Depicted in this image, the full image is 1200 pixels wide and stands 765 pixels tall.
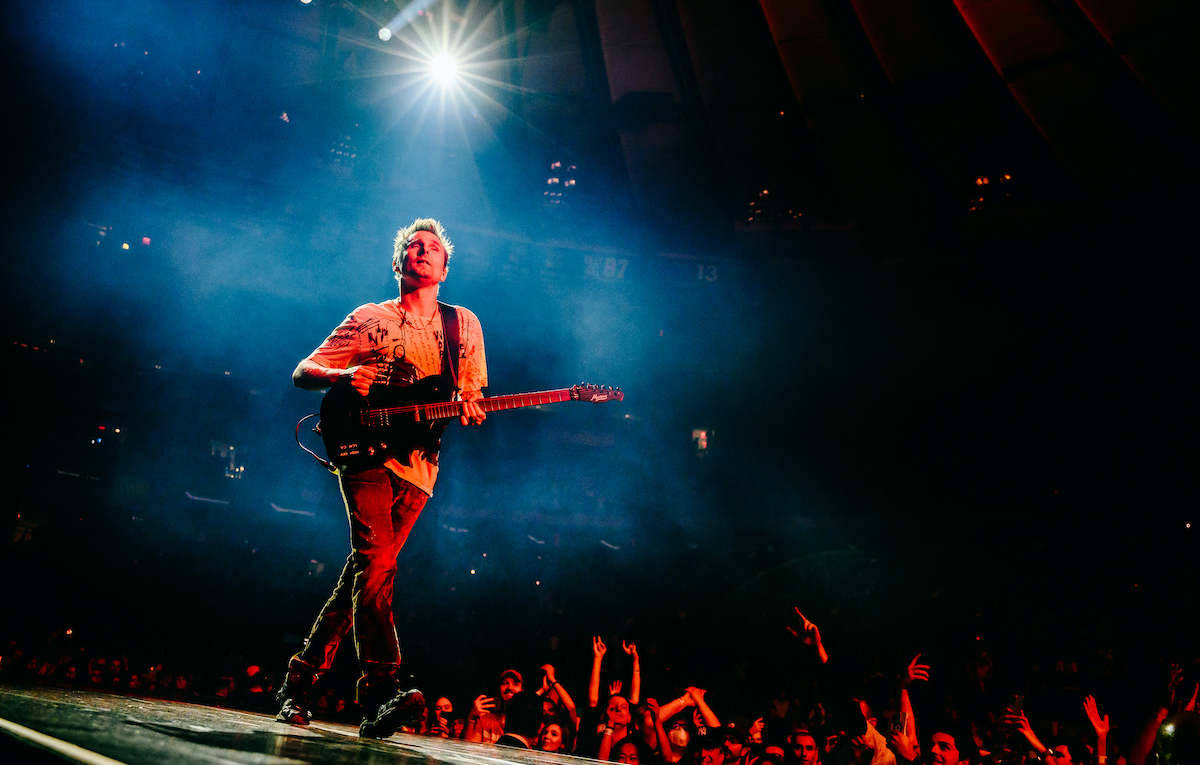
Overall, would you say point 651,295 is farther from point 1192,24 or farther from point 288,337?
point 1192,24

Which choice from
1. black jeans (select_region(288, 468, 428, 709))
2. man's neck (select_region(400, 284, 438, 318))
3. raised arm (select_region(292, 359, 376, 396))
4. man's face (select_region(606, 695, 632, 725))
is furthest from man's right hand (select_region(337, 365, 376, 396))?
man's face (select_region(606, 695, 632, 725))

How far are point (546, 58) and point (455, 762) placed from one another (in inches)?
385

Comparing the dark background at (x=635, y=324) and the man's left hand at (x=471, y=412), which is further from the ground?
the dark background at (x=635, y=324)

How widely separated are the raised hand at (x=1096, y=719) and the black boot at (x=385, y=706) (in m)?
6.43

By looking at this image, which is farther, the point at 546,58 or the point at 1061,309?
the point at 546,58

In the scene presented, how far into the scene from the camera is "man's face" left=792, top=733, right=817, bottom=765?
17.9 feet

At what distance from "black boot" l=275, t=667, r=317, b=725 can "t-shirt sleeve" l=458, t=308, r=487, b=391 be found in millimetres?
1222

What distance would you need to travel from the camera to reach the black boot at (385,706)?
216cm

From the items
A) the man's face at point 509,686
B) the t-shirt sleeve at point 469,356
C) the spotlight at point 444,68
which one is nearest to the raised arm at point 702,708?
the man's face at point 509,686

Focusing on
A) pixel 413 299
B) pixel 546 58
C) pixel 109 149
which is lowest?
pixel 413 299

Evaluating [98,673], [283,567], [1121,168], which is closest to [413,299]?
[98,673]

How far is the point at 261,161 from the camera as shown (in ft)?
32.8

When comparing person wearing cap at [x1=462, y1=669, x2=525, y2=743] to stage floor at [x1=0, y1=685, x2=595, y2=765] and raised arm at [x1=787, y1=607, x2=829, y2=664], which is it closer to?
raised arm at [x1=787, y1=607, x2=829, y2=664]

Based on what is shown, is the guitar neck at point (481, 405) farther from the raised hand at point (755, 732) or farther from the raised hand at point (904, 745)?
the raised hand at point (904, 745)
